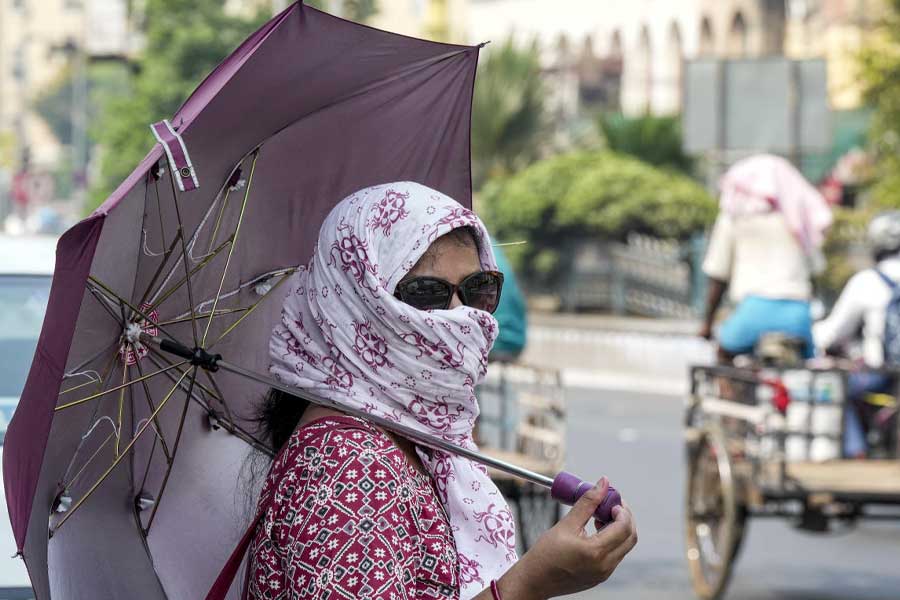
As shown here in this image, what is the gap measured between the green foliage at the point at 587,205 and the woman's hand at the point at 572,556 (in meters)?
26.2

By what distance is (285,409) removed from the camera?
9.10ft

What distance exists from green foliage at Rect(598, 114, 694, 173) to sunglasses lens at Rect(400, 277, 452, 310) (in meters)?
29.8

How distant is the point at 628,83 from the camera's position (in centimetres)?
4788

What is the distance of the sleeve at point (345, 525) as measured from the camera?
233cm

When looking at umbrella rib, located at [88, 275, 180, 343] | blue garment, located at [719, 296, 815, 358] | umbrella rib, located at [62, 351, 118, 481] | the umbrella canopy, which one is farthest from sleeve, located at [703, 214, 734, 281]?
umbrella rib, located at [62, 351, 118, 481]

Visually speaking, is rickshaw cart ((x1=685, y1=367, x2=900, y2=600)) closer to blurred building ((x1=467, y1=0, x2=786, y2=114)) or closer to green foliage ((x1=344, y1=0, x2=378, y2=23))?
blurred building ((x1=467, y1=0, x2=786, y2=114))

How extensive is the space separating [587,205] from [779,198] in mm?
20834

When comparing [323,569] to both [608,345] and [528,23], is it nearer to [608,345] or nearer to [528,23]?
[608,345]

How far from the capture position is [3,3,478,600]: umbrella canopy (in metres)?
2.62

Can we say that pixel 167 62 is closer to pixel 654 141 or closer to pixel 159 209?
pixel 654 141

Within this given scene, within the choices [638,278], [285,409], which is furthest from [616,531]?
[638,278]

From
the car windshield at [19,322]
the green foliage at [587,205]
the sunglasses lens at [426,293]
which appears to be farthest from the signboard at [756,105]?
the sunglasses lens at [426,293]

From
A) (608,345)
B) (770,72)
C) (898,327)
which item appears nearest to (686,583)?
(898,327)

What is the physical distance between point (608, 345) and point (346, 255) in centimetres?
2271
